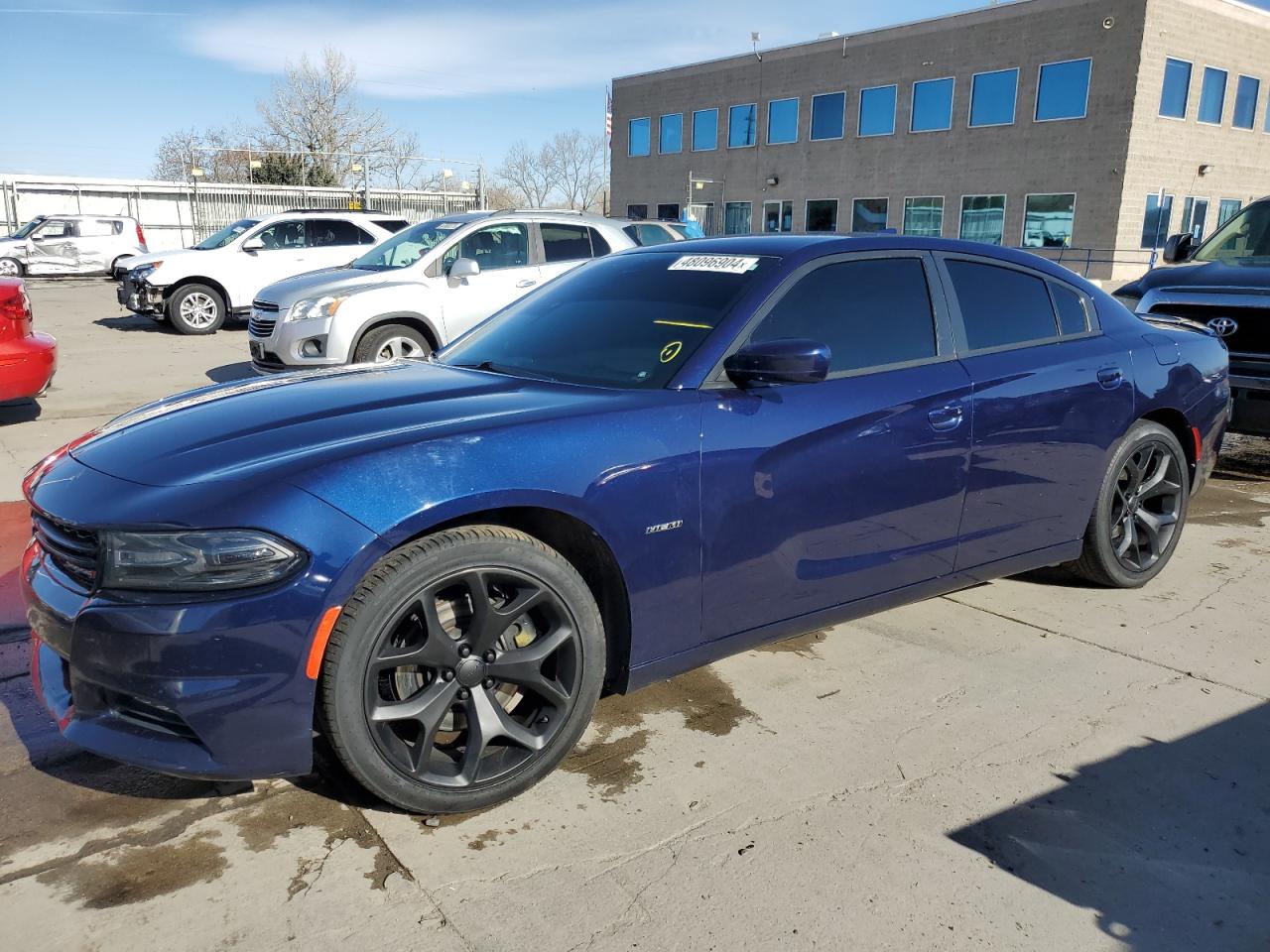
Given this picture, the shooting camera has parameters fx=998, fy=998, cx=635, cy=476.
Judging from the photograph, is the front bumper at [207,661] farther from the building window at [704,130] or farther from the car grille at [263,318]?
the building window at [704,130]

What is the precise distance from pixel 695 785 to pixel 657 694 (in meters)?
0.66

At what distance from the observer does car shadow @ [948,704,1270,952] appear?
7.95ft

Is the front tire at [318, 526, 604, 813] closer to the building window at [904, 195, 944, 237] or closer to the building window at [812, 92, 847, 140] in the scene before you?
the building window at [904, 195, 944, 237]

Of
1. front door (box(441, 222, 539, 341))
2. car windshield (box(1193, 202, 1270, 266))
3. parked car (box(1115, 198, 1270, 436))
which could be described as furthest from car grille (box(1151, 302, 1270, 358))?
front door (box(441, 222, 539, 341))

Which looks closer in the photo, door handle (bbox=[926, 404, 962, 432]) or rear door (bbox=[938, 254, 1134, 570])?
door handle (bbox=[926, 404, 962, 432])

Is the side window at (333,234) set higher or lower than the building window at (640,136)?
lower

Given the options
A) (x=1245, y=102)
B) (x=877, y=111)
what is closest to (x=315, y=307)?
(x=877, y=111)

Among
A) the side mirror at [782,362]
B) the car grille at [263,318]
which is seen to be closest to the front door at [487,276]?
the car grille at [263,318]

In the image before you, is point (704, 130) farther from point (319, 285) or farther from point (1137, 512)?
point (1137, 512)

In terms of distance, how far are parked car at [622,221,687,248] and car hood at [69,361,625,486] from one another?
25.3ft

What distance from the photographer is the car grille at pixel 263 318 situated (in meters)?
9.15

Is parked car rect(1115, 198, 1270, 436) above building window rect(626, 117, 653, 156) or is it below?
below

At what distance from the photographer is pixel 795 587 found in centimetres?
333

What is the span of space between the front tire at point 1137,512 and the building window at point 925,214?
3137 cm
